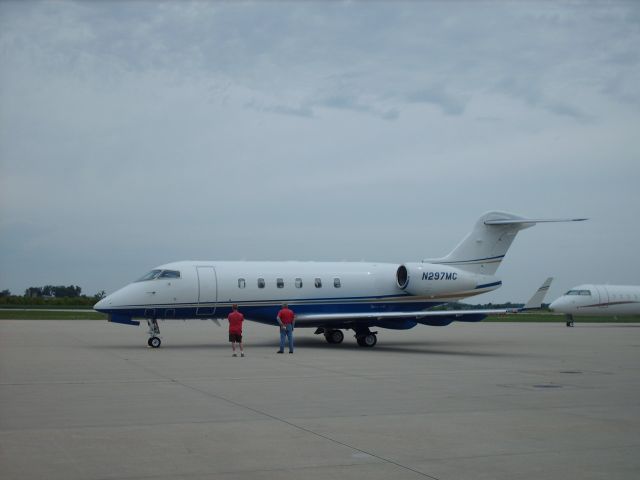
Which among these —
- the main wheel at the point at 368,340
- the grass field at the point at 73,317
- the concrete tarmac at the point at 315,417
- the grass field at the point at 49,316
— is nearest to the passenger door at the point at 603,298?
the grass field at the point at 73,317

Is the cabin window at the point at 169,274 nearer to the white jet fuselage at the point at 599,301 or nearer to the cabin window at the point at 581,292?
the white jet fuselage at the point at 599,301

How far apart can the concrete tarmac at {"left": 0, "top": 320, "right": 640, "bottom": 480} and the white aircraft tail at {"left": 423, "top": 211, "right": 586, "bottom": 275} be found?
328 inches

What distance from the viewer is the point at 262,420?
11055 millimetres

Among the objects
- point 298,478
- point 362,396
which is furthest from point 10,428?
point 362,396

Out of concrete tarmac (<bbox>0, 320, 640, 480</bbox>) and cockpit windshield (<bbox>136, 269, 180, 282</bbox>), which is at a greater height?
cockpit windshield (<bbox>136, 269, 180, 282</bbox>)

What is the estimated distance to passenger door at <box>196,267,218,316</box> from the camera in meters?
25.3

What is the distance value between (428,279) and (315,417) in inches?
692

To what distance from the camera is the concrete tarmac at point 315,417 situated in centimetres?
827

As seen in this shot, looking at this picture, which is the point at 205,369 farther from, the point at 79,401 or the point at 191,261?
the point at 191,261

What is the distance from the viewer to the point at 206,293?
995 inches

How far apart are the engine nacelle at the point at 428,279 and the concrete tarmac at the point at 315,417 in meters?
6.58

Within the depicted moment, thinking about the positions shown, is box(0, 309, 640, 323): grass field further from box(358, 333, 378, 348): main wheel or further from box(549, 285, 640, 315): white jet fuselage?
box(358, 333, 378, 348): main wheel

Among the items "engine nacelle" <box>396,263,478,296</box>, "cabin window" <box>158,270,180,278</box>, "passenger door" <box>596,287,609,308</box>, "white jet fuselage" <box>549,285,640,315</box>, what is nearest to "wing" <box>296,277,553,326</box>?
"engine nacelle" <box>396,263,478,296</box>

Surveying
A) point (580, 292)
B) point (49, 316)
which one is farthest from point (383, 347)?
point (49, 316)
